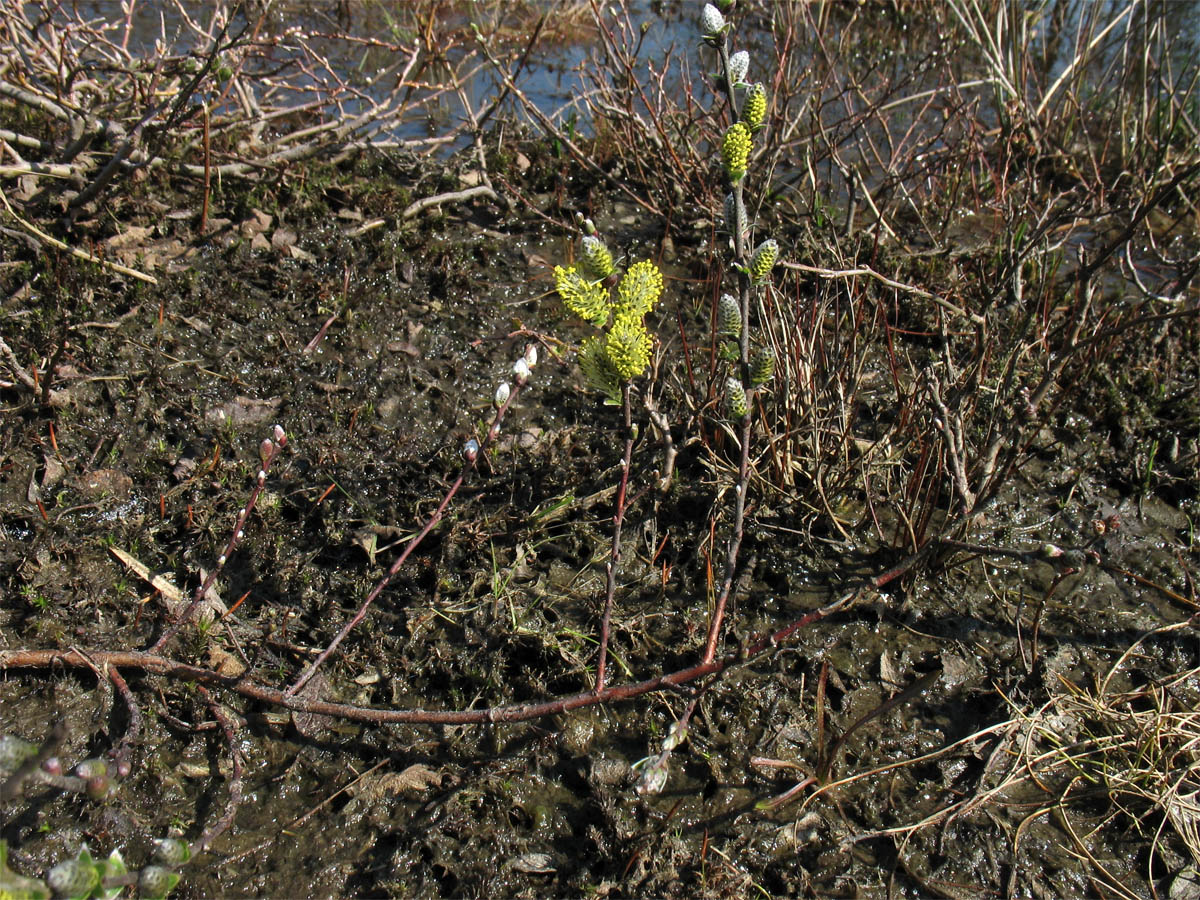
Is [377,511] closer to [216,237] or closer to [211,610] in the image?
[211,610]

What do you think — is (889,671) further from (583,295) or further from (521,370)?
(583,295)


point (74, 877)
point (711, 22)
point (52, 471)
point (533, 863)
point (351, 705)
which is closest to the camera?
point (74, 877)

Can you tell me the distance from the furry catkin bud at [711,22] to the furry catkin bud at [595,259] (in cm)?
45

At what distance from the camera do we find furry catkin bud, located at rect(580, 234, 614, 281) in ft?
5.82

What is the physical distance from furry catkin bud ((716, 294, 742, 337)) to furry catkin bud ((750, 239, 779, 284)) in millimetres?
73

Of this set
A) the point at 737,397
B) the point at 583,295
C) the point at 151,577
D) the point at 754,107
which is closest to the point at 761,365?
the point at 737,397

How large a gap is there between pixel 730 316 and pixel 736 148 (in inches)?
13.5

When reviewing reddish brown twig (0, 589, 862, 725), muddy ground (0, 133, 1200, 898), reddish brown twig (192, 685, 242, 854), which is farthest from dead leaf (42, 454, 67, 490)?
reddish brown twig (192, 685, 242, 854)

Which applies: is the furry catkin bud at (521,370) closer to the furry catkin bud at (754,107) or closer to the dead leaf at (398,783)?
the furry catkin bud at (754,107)

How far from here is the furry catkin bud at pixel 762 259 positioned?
1.77 m

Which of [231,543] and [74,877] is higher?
[74,877]

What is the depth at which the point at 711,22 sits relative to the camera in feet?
5.60

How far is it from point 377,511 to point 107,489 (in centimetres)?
92

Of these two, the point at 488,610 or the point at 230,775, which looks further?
the point at 488,610
